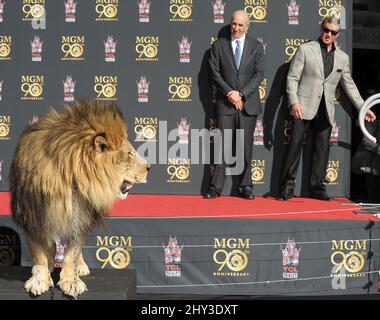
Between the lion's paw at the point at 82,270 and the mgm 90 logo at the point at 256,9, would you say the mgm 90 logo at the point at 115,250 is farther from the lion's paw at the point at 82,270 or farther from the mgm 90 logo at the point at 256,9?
the mgm 90 logo at the point at 256,9

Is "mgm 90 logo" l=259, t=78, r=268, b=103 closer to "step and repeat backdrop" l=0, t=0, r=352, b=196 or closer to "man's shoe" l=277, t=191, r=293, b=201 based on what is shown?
"step and repeat backdrop" l=0, t=0, r=352, b=196

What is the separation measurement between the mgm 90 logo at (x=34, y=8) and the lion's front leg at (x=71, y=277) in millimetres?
3177

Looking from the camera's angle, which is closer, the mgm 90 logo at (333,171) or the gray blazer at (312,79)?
the gray blazer at (312,79)

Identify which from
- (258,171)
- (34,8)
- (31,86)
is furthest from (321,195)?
(34,8)

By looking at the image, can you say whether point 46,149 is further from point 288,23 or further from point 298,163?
point 288,23

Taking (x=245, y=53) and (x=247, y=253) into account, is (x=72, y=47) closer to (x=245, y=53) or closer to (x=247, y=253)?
(x=245, y=53)

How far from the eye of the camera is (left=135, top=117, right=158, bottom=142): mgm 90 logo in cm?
498

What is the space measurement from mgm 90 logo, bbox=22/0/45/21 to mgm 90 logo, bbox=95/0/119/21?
52 cm

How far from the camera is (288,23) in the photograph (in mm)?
4977

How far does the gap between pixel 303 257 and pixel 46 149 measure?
86.7 inches

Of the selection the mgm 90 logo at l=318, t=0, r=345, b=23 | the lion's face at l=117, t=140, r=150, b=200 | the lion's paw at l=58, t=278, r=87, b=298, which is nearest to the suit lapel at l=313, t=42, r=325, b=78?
the mgm 90 logo at l=318, t=0, r=345, b=23

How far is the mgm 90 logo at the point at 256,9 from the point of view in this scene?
4.96 m

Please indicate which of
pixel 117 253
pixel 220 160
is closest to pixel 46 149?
pixel 117 253

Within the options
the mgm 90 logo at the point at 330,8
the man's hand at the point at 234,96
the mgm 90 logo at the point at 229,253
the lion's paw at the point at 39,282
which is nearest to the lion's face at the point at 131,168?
the lion's paw at the point at 39,282
